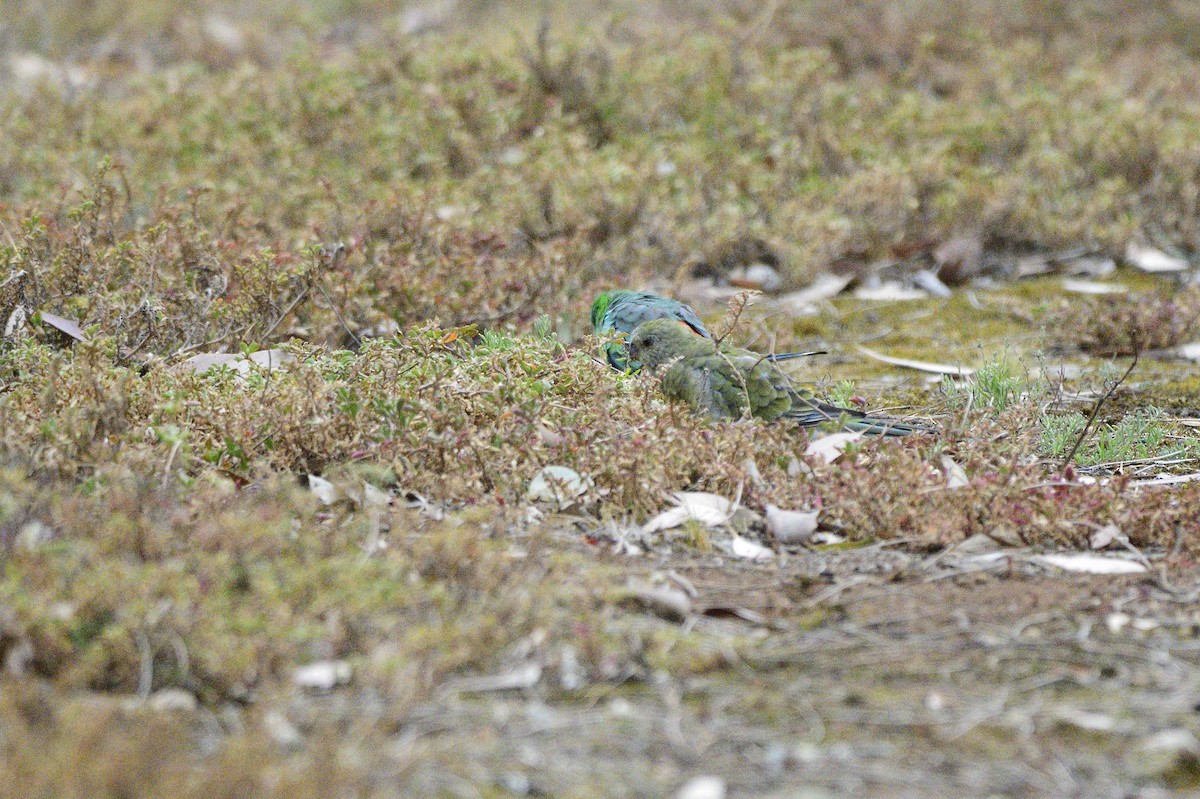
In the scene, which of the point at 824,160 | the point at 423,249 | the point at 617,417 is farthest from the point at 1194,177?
the point at 617,417

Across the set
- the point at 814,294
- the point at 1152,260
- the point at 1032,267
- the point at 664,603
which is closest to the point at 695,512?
the point at 664,603

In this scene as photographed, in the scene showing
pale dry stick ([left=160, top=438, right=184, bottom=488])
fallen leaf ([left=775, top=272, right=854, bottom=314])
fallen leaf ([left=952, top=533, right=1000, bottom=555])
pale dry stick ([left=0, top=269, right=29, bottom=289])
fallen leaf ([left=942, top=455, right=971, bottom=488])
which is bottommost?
fallen leaf ([left=775, top=272, right=854, bottom=314])

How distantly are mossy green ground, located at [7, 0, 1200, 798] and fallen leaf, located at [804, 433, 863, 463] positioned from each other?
0.23ft

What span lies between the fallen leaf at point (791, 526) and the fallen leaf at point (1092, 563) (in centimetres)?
49

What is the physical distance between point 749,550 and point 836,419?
69 cm

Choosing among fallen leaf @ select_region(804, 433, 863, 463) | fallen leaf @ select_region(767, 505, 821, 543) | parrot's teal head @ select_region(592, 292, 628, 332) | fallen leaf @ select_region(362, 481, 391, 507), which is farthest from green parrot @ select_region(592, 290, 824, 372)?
fallen leaf @ select_region(362, 481, 391, 507)

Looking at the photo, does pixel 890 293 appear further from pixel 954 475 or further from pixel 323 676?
pixel 323 676

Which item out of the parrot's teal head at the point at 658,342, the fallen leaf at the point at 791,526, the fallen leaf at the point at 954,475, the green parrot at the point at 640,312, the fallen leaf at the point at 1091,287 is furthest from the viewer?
the fallen leaf at the point at 1091,287

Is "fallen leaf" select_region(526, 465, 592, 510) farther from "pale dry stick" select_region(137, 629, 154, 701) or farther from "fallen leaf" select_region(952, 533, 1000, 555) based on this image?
"pale dry stick" select_region(137, 629, 154, 701)

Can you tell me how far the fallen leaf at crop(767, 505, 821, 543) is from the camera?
3010mm

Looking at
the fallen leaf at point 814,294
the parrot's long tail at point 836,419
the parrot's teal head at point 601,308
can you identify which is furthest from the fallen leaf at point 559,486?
the fallen leaf at point 814,294

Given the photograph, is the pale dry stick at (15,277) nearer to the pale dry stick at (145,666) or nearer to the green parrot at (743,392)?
the green parrot at (743,392)

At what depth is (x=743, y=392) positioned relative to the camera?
346 centimetres

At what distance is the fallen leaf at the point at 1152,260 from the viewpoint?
6.08 m
